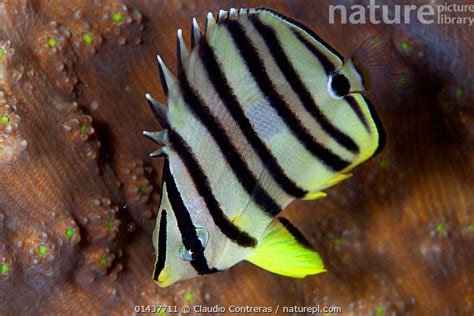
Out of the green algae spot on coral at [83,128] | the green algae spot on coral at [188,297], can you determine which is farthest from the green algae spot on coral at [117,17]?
the green algae spot on coral at [188,297]

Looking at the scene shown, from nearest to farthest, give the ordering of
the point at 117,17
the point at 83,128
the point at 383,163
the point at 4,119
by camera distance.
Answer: the point at 4,119 → the point at 83,128 → the point at 117,17 → the point at 383,163

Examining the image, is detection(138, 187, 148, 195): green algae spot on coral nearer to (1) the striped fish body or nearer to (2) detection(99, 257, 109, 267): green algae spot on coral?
(2) detection(99, 257, 109, 267): green algae spot on coral

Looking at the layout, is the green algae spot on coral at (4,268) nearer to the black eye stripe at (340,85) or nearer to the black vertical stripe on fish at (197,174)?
the black vertical stripe on fish at (197,174)

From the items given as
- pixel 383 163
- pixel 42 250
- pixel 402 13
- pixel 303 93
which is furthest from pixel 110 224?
pixel 402 13

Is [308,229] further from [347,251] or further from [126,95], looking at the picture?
[126,95]

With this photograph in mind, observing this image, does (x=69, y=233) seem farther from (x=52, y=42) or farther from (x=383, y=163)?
(x=383, y=163)

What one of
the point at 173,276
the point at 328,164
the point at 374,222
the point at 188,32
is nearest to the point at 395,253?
the point at 374,222
